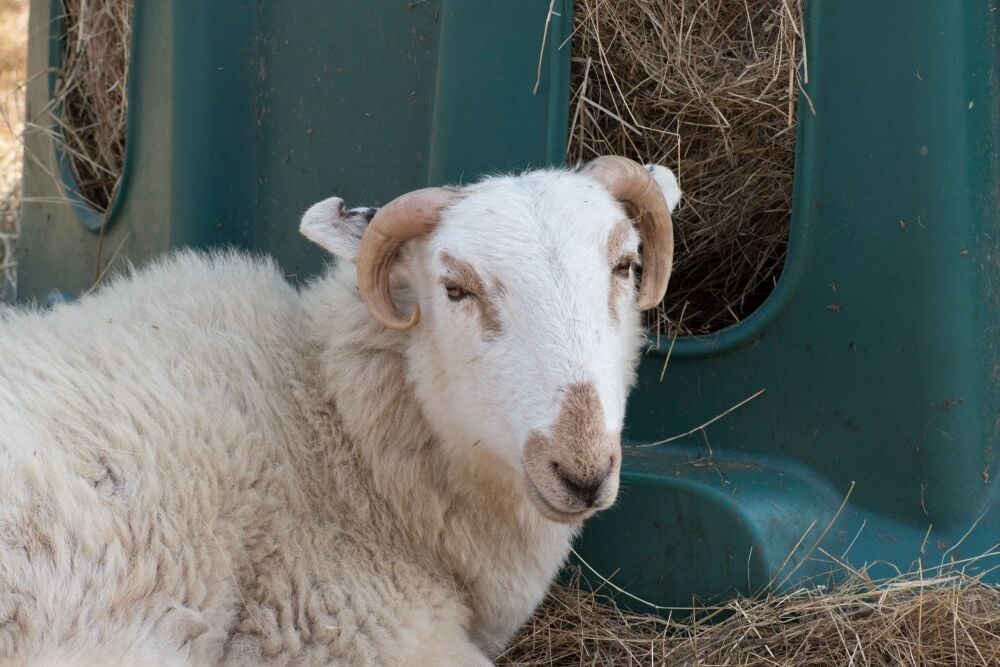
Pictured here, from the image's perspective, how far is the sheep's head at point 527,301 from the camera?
2.63 metres

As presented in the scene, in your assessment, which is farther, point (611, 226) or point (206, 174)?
point (206, 174)

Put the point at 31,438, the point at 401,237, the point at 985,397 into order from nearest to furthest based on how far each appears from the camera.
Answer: the point at 31,438
the point at 401,237
the point at 985,397

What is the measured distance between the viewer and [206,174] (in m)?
4.55

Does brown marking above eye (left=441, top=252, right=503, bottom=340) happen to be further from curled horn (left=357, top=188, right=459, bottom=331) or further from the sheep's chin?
the sheep's chin

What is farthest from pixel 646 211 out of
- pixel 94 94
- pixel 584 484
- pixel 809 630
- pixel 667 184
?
pixel 94 94

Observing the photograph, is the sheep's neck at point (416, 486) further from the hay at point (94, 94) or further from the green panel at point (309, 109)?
the hay at point (94, 94)

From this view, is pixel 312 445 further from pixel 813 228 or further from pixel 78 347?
pixel 813 228

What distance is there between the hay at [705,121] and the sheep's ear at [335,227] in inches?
42.1

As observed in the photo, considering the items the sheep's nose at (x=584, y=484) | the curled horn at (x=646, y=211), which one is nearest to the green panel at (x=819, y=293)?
the curled horn at (x=646, y=211)

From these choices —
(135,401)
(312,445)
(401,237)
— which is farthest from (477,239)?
(135,401)

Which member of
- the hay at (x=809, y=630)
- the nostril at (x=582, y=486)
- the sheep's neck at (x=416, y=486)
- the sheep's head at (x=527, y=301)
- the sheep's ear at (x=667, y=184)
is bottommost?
the hay at (x=809, y=630)

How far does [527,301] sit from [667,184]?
0.86 m

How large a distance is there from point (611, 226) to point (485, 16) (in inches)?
42.6

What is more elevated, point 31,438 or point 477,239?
point 477,239
